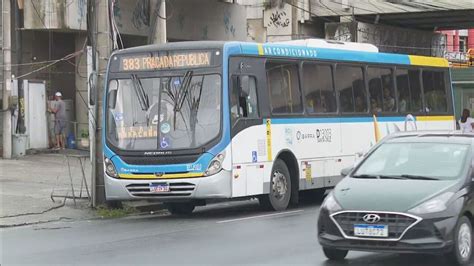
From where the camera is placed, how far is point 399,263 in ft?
28.4

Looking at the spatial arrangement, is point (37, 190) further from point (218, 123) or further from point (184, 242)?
point (184, 242)

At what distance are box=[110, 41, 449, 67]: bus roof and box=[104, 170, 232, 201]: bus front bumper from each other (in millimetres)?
2339

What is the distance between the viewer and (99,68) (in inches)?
590

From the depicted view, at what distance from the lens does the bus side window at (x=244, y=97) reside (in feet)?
44.7

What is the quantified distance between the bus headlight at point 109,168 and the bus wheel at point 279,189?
2.86 m

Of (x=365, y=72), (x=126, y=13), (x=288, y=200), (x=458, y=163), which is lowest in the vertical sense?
(x=288, y=200)

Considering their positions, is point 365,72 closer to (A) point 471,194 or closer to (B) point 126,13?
(A) point 471,194

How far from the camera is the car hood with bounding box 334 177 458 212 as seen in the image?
801 cm

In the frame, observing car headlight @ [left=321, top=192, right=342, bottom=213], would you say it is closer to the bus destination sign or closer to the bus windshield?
the bus windshield

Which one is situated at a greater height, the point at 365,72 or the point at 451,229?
the point at 365,72

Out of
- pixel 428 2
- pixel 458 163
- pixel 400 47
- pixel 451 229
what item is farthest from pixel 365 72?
pixel 400 47

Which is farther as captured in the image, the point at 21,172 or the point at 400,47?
the point at 400,47

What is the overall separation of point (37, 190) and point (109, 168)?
12.2 feet

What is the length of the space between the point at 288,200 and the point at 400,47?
92.2 ft
